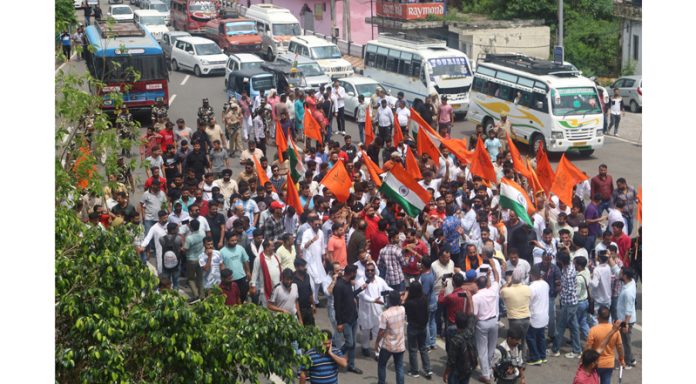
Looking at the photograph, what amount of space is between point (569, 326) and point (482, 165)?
5.73 m

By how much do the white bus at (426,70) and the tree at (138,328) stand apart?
2279 cm

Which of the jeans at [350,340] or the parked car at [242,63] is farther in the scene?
the parked car at [242,63]

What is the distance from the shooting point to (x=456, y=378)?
13492 millimetres

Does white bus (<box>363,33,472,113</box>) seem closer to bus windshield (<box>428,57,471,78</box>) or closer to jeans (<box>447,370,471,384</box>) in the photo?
bus windshield (<box>428,57,471,78</box>)

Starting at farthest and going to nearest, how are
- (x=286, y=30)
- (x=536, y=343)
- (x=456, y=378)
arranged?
1. (x=286, y=30)
2. (x=536, y=343)
3. (x=456, y=378)

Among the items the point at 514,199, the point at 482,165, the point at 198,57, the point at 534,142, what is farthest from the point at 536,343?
the point at 198,57

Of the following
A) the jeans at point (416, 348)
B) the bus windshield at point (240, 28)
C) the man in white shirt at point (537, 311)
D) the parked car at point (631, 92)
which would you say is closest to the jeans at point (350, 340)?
the jeans at point (416, 348)

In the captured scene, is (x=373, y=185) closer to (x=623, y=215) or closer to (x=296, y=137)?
(x=623, y=215)

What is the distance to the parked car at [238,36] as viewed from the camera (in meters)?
46.0

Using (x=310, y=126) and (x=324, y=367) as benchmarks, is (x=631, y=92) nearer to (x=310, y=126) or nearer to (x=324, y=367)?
(x=310, y=126)

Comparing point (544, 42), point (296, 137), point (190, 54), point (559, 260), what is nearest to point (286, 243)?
point (559, 260)

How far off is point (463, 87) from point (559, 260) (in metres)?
18.5

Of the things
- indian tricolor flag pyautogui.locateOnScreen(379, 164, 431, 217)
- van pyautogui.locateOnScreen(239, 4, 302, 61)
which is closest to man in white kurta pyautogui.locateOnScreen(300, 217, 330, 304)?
indian tricolor flag pyautogui.locateOnScreen(379, 164, 431, 217)

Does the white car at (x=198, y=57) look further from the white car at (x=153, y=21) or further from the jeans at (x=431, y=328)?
the jeans at (x=431, y=328)
